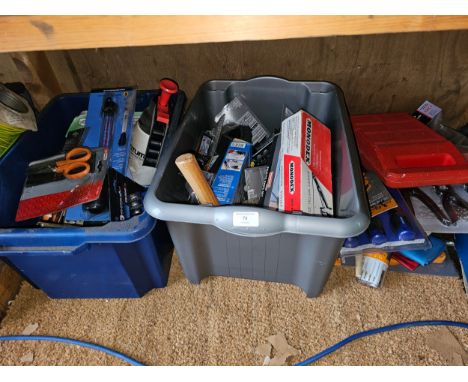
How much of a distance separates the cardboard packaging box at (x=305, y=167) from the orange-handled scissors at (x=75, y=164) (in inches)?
14.8

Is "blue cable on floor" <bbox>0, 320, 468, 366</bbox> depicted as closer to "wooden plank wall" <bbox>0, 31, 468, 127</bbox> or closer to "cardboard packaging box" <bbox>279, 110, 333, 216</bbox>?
"cardboard packaging box" <bbox>279, 110, 333, 216</bbox>

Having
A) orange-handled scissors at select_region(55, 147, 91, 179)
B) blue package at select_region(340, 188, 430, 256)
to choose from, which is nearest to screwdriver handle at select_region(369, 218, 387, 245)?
blue package at select_region(340, 188, 430, 256)

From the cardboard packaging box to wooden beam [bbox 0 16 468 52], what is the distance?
26 centimetres

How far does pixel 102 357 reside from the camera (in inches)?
26.3

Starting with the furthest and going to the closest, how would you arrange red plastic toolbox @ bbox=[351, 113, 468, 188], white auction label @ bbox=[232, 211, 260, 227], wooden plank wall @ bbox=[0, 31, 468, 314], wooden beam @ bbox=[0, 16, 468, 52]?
wooden plank wall @ bbox=[0, 31, 468, 314] < red plastic toolbox @ bbox=[351, 113, 468, 188] < white auction label @ bbox=[232, 211, 260, 227] < wooden beam @ bbox=[0, 16, 468, 52]

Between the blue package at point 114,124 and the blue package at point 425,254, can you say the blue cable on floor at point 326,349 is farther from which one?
the blue package at point 114,124

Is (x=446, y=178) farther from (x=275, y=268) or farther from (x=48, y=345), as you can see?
(x=48, y=345)

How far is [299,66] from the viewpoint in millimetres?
812

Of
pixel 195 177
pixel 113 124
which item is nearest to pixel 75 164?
pixel 113 124

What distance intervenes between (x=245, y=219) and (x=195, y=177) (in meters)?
0.12

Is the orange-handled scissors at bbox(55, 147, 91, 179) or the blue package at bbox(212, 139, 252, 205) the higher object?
the orange-handled scissors at bbox(55, 147, 91, 179)

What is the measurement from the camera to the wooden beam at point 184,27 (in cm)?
38

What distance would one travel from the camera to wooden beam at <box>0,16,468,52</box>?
0.38m
